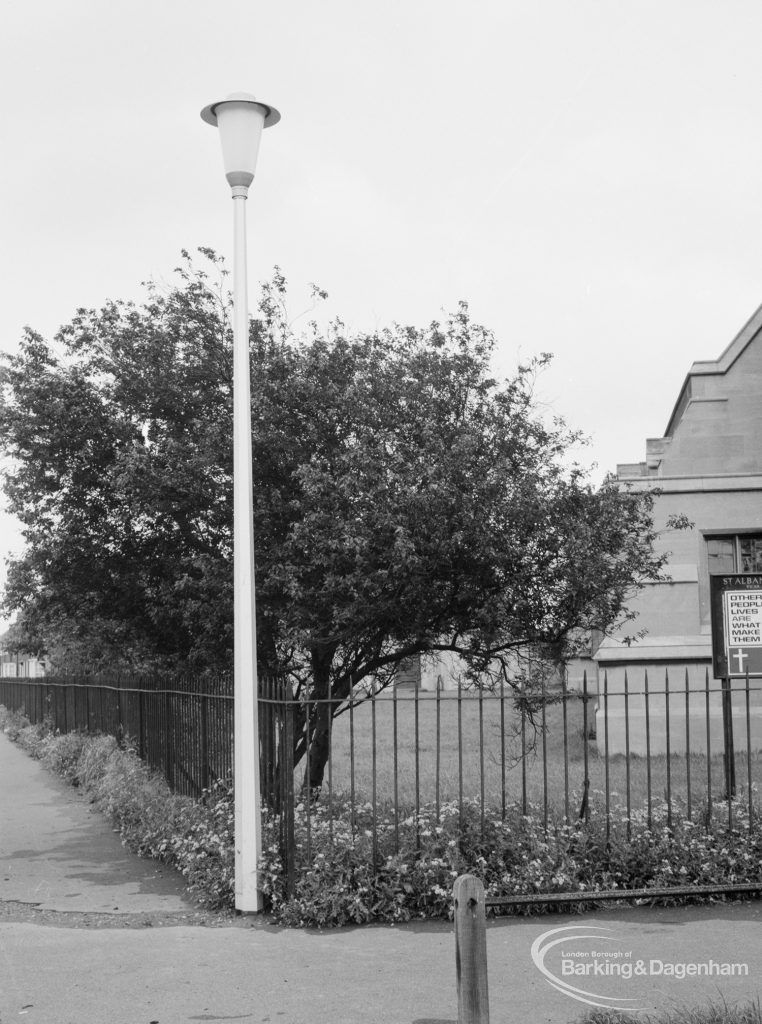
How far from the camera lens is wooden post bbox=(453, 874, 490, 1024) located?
4.29m

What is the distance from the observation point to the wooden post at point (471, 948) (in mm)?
4289

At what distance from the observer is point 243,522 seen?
27.2 ft

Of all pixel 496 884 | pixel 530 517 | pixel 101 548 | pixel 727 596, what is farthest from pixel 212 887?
pixel 727 596

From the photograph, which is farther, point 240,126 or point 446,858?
point 240,126

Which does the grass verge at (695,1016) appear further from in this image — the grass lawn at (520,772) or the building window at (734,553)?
the building window at (734,553)

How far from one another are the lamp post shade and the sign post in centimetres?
636

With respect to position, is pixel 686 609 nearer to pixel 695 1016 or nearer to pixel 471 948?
pixel 695 1016

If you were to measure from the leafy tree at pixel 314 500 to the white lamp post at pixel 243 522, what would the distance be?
2.18m

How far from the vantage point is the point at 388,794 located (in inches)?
575

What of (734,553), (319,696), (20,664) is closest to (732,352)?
(734,553)

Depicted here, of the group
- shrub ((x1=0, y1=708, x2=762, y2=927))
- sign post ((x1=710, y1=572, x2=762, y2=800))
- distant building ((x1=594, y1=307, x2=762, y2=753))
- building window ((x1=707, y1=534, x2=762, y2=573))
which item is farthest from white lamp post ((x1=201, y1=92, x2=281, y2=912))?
building window ((x1=707, y1=534, x2=762, y2=573))

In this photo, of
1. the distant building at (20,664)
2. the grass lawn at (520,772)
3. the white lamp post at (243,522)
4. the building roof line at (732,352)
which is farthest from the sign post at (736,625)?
the distant building at (20,664)

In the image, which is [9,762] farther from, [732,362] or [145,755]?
[732,362]

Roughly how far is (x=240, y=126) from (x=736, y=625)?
7167mm
